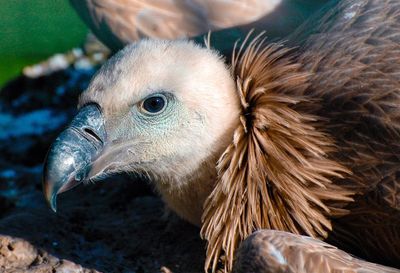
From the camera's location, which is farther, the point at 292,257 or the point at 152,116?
the point at 152,116

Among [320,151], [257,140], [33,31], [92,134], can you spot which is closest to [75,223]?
[92,134]

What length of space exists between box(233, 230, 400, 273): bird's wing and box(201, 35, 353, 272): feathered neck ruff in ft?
0.78

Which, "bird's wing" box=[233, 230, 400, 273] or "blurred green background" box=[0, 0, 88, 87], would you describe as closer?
"bird's wing" box=[233, 230, 400, 273]

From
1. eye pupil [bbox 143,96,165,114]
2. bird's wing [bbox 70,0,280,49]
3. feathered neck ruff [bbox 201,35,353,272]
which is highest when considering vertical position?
bird's wing [bbox 70,0,280,49]

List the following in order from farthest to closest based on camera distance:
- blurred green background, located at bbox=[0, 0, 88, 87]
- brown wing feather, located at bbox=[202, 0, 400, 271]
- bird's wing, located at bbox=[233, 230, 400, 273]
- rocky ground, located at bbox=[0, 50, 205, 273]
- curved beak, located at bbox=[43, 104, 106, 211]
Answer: blurred green background, located at bbox=[0, 0, 88, 87] → rocky ground, located at bbox=[0, 50, 205, 273] → brown wing feather, located at bbox=[202, 0, 400, 271] → curved beak, located at bbox=[43, 104, 106, 211] → bird's wing, located at bbox=[233, 230, 400, 273]

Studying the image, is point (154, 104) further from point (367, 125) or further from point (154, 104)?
Result: point (367, 125)

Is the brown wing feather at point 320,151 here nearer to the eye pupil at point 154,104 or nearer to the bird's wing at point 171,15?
the eye pupil at point 154,104

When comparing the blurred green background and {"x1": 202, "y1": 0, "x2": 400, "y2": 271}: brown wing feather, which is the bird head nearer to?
{"x1": 202, "y1": 0, "x2": 400, "y2": 271}: brown wing feather

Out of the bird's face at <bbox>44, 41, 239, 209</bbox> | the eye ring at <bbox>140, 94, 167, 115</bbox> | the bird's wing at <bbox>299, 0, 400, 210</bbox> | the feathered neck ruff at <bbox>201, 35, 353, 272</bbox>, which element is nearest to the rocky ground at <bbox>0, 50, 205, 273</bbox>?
the feathered neck ruff at <bbox>201, 35, 353, 272</bbox>

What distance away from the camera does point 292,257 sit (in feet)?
9.78

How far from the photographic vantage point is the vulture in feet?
10.6

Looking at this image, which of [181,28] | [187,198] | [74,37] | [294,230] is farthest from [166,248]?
[74,37]

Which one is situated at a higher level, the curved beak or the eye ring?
the eye ring

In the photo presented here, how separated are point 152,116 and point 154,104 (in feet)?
0.14
